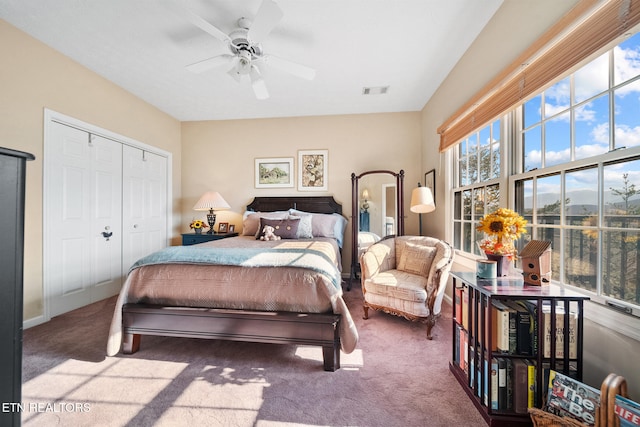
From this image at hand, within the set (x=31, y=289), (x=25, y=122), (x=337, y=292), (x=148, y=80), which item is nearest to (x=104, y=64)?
(x=148, y=80)

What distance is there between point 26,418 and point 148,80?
3.31 meters

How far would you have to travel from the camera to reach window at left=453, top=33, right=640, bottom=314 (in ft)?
3.92

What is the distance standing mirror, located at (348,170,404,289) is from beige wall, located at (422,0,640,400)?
0.49m

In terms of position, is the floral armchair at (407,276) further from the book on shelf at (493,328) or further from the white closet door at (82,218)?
the white closet door at (82,218)

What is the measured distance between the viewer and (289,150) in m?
4.28

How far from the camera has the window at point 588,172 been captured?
1.20 metres

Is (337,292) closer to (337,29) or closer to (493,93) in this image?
(493,93)

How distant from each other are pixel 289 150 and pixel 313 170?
1.72 feet

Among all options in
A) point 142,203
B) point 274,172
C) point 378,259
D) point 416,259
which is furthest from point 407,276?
point 142,203

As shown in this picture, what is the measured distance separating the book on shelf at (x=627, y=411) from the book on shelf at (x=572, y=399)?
0.32 feet

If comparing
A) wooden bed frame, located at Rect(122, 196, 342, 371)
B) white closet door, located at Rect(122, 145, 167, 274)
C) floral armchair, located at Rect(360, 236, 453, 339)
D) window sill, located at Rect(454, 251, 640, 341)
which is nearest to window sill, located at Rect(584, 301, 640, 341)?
window sill, located at Rect(454, 251, 640, 341)

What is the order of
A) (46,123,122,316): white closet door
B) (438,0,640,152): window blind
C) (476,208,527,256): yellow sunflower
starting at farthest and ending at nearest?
1. (46,123,122,316): white closet door
2. (476,208,527,256): yellow sunflower
3. (438,0,640,152): window blind

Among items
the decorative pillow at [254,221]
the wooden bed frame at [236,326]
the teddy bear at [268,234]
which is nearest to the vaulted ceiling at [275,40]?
the decorative pillow at [254,221]

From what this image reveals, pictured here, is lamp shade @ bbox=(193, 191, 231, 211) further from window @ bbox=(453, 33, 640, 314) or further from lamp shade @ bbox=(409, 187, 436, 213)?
window @ bbox=(453, 33, 640, 314)
